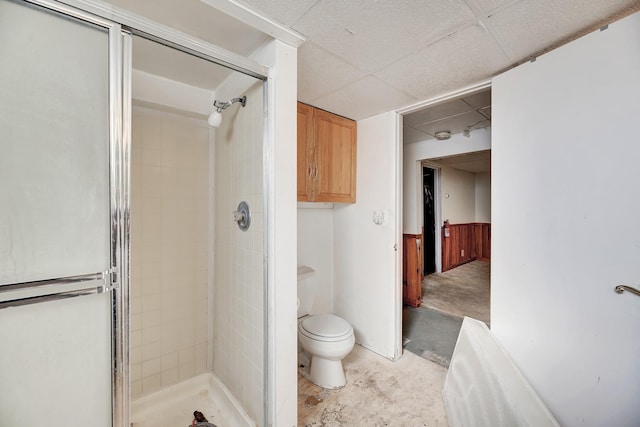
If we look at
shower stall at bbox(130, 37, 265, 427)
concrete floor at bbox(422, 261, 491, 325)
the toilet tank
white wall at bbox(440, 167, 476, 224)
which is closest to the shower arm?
shower stall at bbox(130, 37, 265, 427)

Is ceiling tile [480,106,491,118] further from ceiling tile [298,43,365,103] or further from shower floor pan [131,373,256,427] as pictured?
shower floor pan [131,373,256,427]

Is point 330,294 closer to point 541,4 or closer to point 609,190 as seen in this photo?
point 609,190

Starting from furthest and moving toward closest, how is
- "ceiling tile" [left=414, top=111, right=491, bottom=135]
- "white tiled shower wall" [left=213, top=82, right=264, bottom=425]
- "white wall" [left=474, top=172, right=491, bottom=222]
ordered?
1. "white wall" [left=474, top=172, right=491, bottom=222]
2. "ceiling tile" [left=414, top=111, right=491, bottom=135]
3. "white tiled shower wall" [left=213, top=82, right=264, bottom=425]

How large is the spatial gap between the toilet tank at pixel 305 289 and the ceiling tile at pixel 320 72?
1.43 metres

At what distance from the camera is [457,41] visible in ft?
4.13

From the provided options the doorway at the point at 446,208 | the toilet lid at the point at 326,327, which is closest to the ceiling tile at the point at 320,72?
the doorway at the point at 446,208

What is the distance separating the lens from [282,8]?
1.05 metres

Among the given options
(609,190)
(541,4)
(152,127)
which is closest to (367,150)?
(541,4)

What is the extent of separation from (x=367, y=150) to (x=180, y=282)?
6.25ft

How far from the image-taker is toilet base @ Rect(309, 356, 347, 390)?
1.84m

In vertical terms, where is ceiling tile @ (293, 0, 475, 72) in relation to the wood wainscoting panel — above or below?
above

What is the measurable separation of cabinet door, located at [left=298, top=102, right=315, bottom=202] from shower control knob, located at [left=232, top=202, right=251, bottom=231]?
0.50 m

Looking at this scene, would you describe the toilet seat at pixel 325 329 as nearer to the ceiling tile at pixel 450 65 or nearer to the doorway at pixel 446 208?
the doorway at pixel 446 208

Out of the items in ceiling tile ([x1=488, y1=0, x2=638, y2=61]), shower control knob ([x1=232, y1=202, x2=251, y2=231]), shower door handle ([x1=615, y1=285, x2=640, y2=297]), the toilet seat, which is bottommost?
the toilet seat
